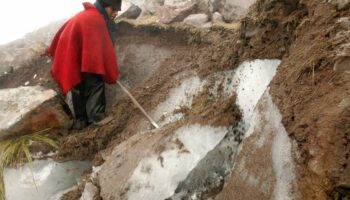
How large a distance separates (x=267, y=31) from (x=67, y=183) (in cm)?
253

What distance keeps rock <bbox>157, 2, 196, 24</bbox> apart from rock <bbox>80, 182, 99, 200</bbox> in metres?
2.91

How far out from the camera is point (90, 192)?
10.9ft

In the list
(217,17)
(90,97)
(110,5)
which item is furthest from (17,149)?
(217,17)

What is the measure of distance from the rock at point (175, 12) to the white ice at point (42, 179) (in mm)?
2477

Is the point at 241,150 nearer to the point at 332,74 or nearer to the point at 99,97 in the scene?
the point at 332,74

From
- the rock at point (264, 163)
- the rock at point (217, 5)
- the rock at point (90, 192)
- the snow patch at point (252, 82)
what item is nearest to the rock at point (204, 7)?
the rock at point (217, 5)

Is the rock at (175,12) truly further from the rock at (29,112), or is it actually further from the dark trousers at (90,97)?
the rock at (29,112)

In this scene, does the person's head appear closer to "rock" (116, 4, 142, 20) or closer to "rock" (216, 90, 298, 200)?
"rock" (116, 4, 142, 20)

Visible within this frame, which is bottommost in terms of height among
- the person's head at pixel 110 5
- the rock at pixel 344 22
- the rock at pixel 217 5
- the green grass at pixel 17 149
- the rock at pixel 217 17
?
the green grass at pixel 17 149

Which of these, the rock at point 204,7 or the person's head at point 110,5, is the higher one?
the person's head at point 110,5

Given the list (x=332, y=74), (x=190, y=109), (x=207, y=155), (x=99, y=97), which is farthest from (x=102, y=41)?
(x=332, y=74)

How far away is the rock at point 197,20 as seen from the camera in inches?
211

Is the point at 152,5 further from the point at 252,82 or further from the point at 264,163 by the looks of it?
the point at 264,163

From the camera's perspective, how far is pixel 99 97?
14.9 ft
